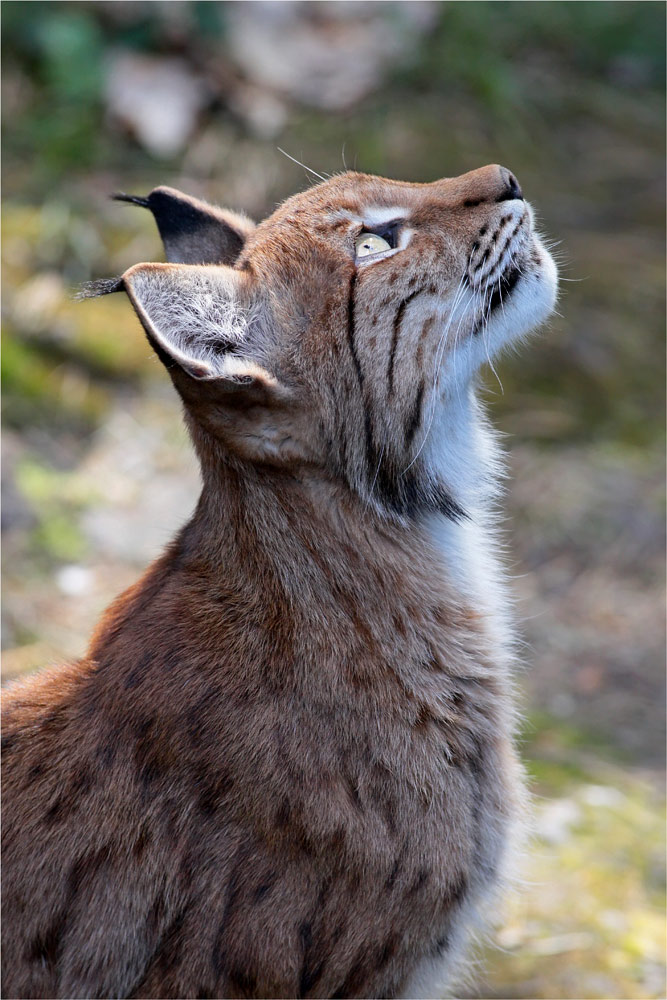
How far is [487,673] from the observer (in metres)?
3.72

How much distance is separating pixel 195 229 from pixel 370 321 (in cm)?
97

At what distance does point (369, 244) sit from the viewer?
359 centimetres

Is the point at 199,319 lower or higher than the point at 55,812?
higher

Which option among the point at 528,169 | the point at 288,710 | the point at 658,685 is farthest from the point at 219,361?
the point at 528,169

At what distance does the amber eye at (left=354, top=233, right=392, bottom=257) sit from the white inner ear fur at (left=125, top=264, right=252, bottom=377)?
43 cm

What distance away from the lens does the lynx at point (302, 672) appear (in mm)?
3246

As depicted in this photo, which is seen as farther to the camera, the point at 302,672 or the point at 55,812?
the point at 302,672

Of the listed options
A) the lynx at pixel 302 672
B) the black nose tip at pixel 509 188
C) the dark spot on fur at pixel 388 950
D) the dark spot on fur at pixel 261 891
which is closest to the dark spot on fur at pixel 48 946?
the lynx at pixel 302 672

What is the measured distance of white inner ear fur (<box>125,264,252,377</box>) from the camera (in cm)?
293

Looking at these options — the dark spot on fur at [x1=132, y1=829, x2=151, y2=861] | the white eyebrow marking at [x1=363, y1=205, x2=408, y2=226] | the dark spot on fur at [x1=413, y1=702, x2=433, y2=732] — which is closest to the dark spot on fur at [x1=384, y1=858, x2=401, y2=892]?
the dark spot on fur at [x1=413, y1=702, x2=433, y2=732]

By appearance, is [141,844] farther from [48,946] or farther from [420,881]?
[420,881]

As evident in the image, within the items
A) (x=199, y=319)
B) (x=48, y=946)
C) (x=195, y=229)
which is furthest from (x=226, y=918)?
(x=195, y=229)

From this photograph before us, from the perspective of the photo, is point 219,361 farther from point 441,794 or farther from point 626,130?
point 626,130

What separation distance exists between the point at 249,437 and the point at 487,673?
114cm
